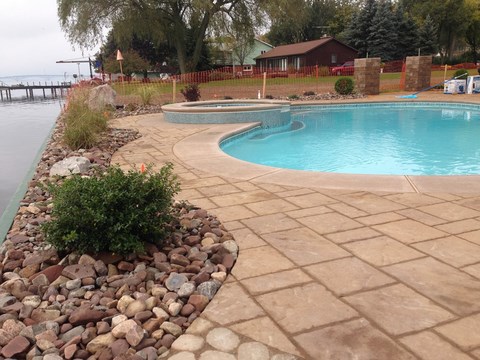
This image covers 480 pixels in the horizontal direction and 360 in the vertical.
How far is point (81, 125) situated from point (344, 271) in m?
6.32

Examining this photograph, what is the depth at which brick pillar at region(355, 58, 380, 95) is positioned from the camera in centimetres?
1938

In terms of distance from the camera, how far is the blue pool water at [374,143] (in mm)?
7923

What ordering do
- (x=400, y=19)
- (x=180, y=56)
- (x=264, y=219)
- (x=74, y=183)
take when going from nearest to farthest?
(x=74, y=183), (x=264, y=219), (x=180, y=56), (x=400, y=19)

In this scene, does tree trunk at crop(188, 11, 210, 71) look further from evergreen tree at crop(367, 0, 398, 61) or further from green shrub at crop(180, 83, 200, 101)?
evergreen tree at crop(367, 0, 398, 61)

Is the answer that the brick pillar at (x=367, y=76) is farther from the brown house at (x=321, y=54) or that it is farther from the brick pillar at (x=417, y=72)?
the brown house at (x=321, y=54)

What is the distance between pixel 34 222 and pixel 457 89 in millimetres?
18861

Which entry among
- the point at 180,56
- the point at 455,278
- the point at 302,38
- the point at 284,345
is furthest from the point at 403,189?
the point at 302,38

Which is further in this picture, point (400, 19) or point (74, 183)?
point (400, 19)

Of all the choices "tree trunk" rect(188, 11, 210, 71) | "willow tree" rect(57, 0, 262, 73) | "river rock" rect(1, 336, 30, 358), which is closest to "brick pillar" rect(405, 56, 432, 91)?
"willow tree" rect(57, 0, 262, 73)

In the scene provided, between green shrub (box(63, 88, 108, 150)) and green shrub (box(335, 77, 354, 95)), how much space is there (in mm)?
12898

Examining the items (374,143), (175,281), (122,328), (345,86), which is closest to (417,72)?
(345,86)

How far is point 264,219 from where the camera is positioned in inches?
155

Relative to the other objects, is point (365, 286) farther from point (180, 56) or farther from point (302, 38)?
point (302, 38)

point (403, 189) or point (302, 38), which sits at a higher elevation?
point (302, 38)
